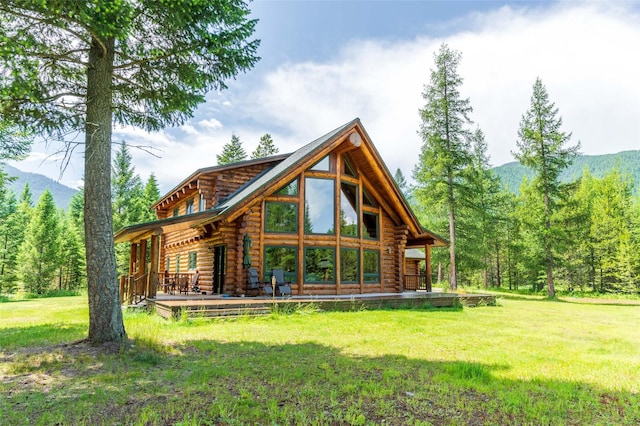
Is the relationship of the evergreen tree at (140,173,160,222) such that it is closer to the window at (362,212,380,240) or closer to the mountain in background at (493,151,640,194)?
the window at (362,212,380,240)

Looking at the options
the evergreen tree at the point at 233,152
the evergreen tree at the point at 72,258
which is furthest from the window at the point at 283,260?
the evergreen tree at the point at 233,152

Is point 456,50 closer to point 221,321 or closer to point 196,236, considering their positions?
point 196,236

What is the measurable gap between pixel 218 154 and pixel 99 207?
35.2 metres

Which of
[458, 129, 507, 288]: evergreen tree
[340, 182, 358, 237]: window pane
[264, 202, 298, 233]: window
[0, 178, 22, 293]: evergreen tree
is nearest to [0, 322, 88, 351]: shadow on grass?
[264, 202, 298, 233]: window

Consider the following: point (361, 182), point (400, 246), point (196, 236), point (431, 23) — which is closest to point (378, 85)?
point (431, 23)

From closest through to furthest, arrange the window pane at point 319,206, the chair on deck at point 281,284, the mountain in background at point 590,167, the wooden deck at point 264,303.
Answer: the wooden deck at point 264,303 → the chair on deck at point 281,284 → the window pane at point 319,206 → the mountain in background at point 590,167

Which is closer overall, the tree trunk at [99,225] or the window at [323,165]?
the tree trunk at [99,225]

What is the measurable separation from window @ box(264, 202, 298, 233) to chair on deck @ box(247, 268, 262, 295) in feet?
5.26

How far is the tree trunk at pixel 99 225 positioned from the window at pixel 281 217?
7424 mm

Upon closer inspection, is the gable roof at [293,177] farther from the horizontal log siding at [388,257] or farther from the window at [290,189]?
the horizontal log siding at [388,257]

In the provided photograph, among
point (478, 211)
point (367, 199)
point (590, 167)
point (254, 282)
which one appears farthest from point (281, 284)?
point (590, 167)

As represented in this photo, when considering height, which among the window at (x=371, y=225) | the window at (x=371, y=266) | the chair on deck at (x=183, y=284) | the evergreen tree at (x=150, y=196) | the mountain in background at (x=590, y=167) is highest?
the mountain in background at (x=590, y=167)

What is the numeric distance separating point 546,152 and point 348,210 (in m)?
15.2

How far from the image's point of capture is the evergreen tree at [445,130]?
2262 centimetres
